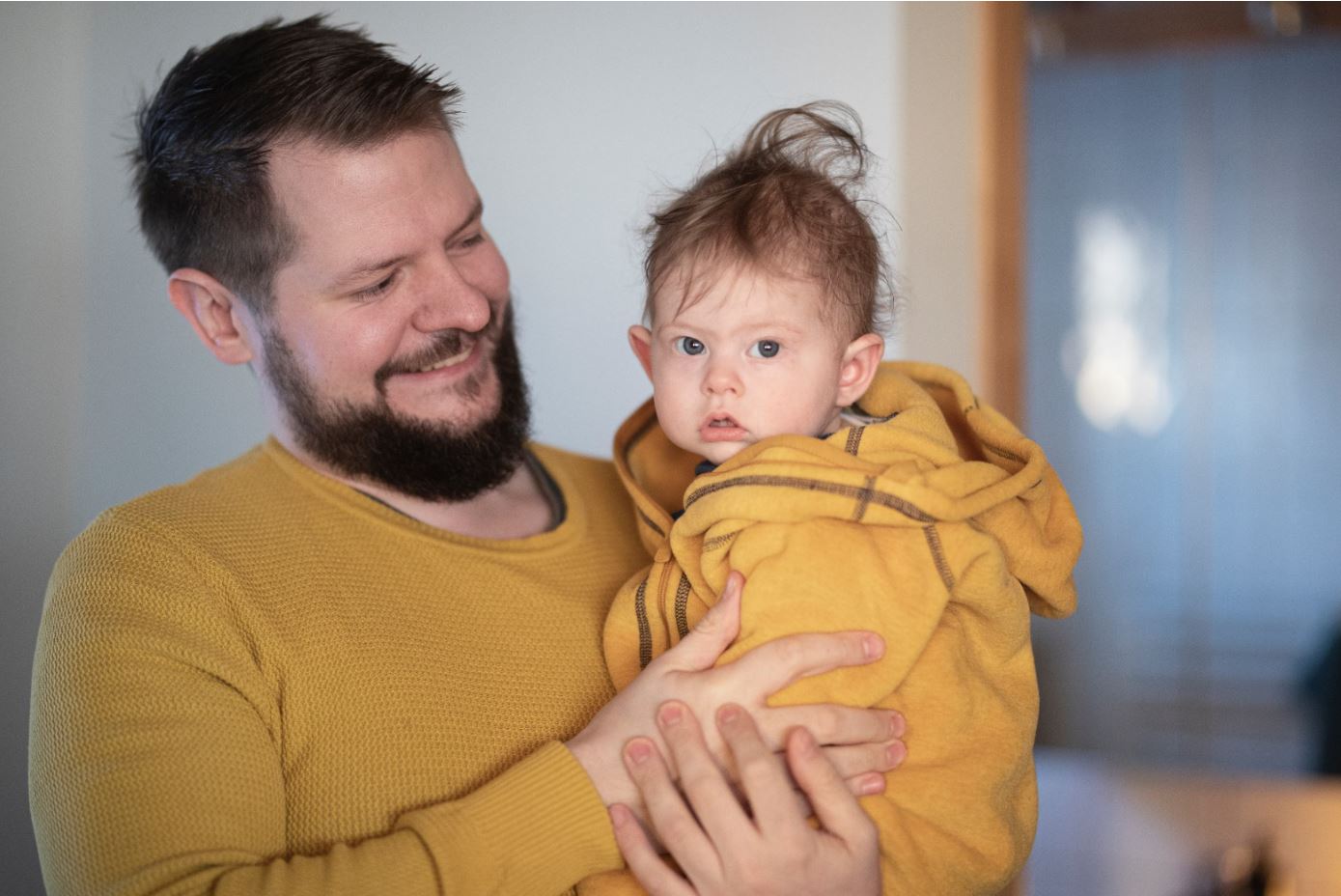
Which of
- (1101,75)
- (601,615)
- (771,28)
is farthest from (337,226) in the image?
(1101,75)

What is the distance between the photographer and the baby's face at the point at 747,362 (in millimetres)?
1140

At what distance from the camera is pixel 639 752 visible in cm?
106

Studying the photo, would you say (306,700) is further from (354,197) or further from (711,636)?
(354,197)

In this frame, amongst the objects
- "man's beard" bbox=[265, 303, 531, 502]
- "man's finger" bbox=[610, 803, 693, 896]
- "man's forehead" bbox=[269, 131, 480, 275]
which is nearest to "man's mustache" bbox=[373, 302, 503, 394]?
"man's beard" bbox=[265, 303, 531, 502]

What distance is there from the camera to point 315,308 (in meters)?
1.37

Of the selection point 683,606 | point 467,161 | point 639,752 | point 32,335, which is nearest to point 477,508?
point 683,606

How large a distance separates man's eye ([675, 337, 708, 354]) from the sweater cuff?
1.31ft

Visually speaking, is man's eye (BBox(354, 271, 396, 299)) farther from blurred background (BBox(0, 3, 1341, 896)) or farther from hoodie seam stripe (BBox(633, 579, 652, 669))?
hoodie seam stripe (BBox(633, 579, 652, 669))

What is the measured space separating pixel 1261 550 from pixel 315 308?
4195 mm

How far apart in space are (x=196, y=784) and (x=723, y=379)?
59 centimetres

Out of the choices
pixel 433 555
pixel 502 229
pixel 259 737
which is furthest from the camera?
pixel 502 229

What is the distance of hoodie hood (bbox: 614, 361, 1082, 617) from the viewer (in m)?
1.06

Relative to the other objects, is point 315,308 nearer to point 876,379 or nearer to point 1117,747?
point 876,379

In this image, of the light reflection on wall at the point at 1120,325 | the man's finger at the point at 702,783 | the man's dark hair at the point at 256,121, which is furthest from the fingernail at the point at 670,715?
the light reflection on wall at the point at 1120,325
